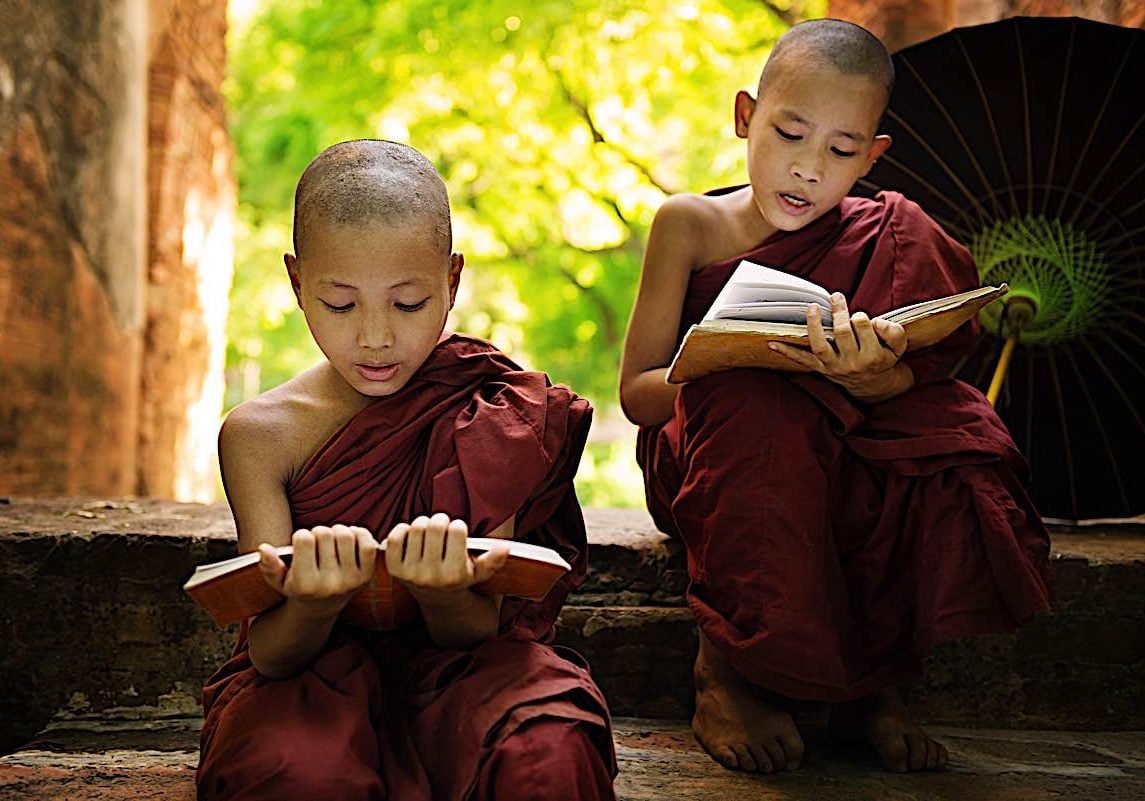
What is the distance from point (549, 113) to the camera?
27.1 feet

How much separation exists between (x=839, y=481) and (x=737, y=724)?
43 centimetres

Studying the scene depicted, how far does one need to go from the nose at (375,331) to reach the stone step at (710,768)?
0.73 meters

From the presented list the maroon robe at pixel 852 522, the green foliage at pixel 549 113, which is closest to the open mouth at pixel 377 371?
the maroon robe at pixel 852 522

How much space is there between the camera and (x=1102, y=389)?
262 centimetres

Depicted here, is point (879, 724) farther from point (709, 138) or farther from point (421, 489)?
point (709, 138)

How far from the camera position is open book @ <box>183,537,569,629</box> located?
1.46 meters

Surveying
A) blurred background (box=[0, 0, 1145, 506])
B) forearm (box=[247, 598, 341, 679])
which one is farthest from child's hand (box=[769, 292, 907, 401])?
blurred background (box=[0, 0, 1145, 506])

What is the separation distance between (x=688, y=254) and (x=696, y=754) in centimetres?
90

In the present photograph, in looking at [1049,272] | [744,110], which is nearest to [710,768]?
[744,110]

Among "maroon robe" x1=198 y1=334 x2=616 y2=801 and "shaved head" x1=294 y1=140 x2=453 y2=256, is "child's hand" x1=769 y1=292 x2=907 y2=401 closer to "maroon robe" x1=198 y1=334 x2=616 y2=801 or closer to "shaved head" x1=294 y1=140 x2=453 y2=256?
"maroon robe" x1=198 y1=334 x2=616 y2=801

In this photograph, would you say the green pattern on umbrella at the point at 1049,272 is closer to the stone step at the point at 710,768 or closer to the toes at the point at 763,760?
the stone step at the point at 710,768

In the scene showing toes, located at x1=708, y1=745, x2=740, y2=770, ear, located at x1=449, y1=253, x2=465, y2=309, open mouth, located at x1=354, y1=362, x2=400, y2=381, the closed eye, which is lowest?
toes, located at x1=708, y1=745, x2=740, y2=770

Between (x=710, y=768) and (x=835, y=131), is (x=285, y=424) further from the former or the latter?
(x=835, y=131)

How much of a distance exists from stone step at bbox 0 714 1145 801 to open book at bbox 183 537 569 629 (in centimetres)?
44
